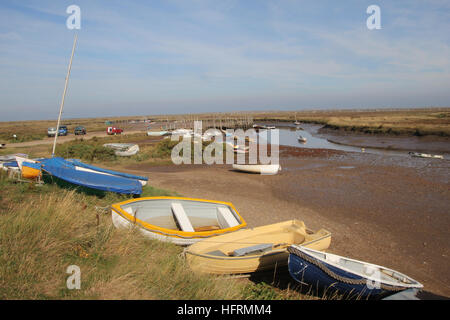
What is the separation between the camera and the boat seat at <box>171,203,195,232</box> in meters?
8.38

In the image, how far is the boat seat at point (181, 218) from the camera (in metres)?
8.38

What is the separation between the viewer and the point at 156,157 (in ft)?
89.5

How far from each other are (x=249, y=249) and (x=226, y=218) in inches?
88.3

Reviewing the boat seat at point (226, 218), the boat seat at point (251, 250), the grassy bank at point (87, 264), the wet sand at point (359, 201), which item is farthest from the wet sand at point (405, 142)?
the grassy bank at point (87, 264)

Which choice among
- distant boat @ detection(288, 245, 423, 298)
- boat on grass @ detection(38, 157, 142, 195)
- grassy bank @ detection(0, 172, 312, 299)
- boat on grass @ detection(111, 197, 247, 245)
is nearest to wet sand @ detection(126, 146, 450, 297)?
boat on grass @ detection(111, 197, 247, 245)

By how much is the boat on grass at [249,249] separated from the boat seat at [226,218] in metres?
0.83

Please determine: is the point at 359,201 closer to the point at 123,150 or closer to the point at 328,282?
the point at 328,282

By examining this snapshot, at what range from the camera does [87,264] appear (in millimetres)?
4859

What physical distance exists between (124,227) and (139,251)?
1614 mm

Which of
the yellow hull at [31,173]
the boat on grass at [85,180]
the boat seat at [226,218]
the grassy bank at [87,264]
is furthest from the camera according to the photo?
the yellow hull at [31,173]

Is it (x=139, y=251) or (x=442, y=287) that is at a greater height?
(x=139, y=251)

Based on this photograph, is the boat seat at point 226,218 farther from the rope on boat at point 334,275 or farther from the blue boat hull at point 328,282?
the rope on boat at point 334,275
